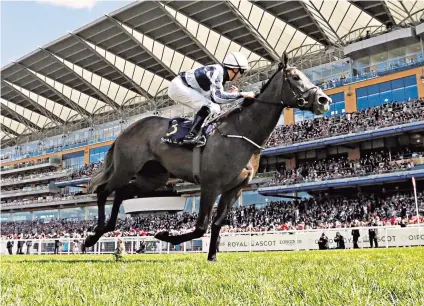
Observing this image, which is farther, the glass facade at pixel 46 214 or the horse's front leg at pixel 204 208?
the glass facade at pixel 46 214

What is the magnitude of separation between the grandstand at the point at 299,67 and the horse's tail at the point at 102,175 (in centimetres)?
2121

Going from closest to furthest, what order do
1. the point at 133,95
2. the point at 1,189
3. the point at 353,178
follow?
the point at 353,178 → the point at 133,95 → the point at 1,189

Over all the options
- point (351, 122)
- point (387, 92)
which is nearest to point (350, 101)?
point (387, 92)

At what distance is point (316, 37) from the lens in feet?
152

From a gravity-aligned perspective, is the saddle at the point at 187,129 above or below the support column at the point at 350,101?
below

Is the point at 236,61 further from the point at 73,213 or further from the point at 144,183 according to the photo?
the point at 73,213

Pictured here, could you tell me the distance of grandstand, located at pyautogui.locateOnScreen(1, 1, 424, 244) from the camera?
3622cm

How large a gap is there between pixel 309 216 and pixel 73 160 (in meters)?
45.0

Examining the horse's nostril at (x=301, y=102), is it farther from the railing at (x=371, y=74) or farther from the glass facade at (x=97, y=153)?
the glass facade at (x=97, y=153)

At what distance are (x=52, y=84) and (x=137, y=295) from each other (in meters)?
60.2

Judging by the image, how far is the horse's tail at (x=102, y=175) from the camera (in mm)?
7266

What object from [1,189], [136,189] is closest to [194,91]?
[136,189]

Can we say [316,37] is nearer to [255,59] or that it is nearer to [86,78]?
[255,59]

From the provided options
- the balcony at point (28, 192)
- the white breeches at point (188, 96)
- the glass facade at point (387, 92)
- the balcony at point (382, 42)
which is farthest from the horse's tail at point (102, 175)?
the balcony at point (28, 192)
